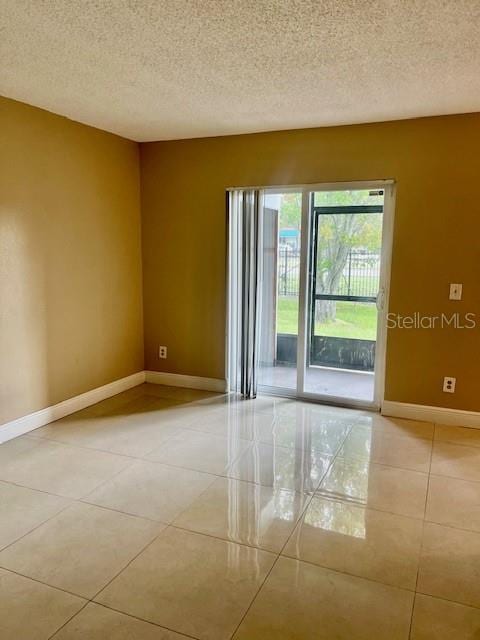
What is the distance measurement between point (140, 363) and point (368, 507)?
2.98 m

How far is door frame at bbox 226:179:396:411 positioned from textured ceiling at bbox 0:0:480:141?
1.76 ft

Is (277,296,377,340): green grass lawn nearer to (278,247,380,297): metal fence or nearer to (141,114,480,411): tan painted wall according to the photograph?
(278,247,380,297): metal fence

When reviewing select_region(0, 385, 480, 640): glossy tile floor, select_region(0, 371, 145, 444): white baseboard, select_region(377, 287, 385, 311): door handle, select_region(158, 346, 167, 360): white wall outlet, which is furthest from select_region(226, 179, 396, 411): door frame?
select_region(0, 371, 145, 444): white baseboard

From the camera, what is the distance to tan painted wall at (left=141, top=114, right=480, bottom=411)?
364 cm

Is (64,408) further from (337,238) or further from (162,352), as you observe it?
(337,238)

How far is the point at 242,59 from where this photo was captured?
2574 mm

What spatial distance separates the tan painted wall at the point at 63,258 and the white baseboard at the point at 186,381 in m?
0.25

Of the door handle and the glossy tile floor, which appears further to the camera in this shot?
the door handle

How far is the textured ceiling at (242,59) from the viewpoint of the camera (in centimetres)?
207

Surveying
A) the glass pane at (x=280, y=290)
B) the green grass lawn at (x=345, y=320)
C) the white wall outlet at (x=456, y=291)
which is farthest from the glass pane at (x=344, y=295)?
the white wall outlet at (x=456, y=291)

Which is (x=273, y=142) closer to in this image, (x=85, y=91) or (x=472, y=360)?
(x=85, y=91)

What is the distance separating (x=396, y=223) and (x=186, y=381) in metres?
2.52

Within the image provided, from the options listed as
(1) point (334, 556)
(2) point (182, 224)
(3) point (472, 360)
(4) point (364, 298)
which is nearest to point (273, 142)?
(2) point (182, 224)

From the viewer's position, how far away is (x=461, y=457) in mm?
3230
